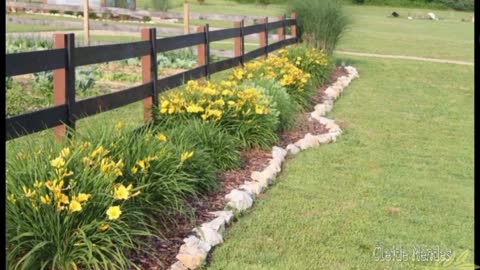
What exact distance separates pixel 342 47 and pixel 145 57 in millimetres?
20435

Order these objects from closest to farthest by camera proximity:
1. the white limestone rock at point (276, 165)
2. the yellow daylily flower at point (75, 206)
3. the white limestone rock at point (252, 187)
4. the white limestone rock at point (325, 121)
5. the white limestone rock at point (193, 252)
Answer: the yellow daylily flower at point (75, 206) → the white limestone rock at point (193, 252) → the white limestone rock at point (252, 187) → the white limestone rock at point (276, 165) → the white limestone rock at point (325, 121)

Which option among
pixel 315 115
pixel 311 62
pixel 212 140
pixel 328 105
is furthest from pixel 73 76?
pixel 311 62

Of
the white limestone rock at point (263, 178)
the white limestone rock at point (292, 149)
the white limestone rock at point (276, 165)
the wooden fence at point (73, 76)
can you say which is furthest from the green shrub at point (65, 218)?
the white limestone rock at point (292, 149)

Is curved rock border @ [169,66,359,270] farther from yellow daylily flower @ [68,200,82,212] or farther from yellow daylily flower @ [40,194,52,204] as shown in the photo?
yellow daylily flower @ [40,194,52,204]

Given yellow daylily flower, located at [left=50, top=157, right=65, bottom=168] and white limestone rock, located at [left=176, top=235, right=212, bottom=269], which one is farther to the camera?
white limestone rock, located at [left=176, top=235, right=212, bottom=269]

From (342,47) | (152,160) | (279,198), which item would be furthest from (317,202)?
(342,47)

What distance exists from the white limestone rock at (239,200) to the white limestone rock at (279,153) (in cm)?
162

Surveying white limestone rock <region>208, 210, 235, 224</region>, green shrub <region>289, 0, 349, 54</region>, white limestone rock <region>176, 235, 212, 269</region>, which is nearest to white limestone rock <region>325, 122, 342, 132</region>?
white limestone rock <region>208, 210, 235, 224</region>

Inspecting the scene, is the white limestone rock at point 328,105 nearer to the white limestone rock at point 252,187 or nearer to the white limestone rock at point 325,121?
the white limestone rock at point 325,121

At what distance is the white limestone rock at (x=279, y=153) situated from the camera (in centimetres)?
749

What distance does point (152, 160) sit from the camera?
499 centimetres

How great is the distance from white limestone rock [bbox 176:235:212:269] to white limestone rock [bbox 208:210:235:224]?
0.56 m

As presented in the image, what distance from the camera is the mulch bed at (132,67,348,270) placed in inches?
171

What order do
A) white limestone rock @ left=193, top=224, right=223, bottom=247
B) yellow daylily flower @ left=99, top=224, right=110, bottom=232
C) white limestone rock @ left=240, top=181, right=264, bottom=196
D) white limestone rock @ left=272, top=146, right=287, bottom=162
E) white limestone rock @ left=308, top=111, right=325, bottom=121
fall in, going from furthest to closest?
white limestone rock @ left=308, top=111, right=325, bottom=121
white limestone rock @ left=272, top=146, right=287, bottom=162
white limestone rock @ left=240, top=181, right=264, bottom=196
white limestone rock @ left=193, top=224, right=223, bottom=247
yellow daylily flower @ left=99, top=224, right=110, bottom=232
